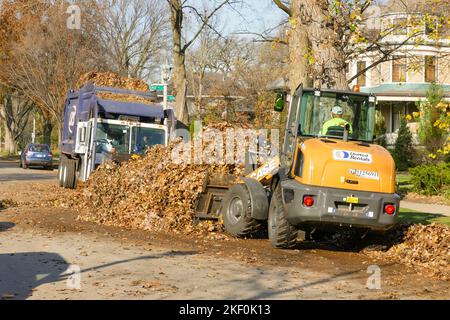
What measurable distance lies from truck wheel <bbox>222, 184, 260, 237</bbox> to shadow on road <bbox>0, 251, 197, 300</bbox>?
5.05 feet

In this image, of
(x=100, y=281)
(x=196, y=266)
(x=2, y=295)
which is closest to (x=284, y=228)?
(x=196, y=266)

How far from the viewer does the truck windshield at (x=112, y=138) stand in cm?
2147

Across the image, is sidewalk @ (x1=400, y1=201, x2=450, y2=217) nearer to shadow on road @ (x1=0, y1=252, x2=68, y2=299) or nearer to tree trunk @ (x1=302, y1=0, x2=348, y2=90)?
tree trunk @ (x1=302, y1=0, x2=348, y2=90)

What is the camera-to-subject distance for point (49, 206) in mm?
18719

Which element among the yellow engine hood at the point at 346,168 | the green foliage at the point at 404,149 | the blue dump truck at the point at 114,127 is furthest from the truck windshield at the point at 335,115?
the green foliage at the point at 404,149

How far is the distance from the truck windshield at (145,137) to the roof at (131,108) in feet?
1.51

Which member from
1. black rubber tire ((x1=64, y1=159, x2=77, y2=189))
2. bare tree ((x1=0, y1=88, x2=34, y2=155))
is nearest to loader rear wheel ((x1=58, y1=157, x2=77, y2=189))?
black rubber tire ((x1=64, y1=159, x2=77, y2=189))

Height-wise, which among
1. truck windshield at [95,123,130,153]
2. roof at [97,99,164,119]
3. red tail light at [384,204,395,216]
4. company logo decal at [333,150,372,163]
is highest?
roof at [97,99,164,119]

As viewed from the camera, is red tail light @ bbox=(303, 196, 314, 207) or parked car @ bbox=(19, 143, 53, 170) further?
parked car @ bbox=(19, 143, 53, 170)

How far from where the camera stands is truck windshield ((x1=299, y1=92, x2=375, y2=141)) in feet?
39.3

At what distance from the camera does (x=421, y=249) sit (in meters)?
11.8

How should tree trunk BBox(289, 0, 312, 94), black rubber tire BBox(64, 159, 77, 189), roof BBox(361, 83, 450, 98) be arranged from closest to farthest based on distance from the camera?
tree trunk BBox(289, 0, 312, 94), black rubber tire BBox(64, 159, 77, 189), roof BBox(361, 83, 450, 98)

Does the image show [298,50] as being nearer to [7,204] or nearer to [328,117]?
[328,117]
